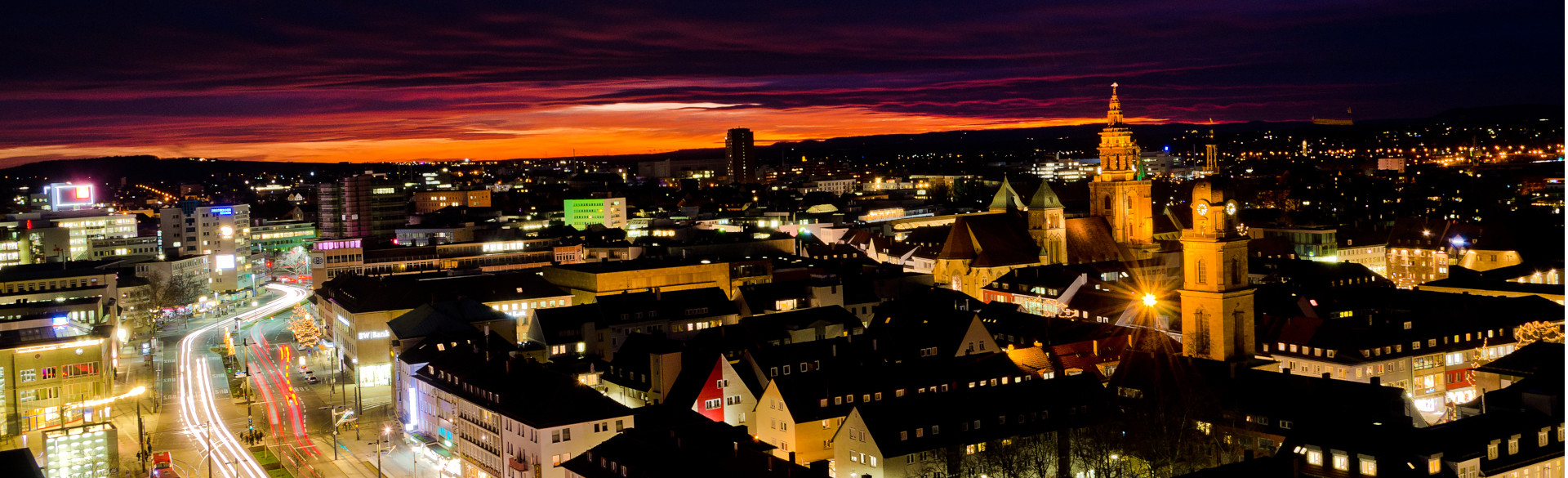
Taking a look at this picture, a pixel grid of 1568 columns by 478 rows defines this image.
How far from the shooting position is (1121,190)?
91.7 metres

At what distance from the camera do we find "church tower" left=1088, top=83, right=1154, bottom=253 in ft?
301

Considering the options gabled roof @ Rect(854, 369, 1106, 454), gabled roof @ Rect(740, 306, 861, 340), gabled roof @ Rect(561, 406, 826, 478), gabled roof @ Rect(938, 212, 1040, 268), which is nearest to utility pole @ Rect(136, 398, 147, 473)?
gabled roof @ Rect(561, 406, 826, 478)

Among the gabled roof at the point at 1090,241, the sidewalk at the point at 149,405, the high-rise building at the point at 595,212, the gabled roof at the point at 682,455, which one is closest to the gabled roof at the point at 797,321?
the gabled roof at the point at 682,455

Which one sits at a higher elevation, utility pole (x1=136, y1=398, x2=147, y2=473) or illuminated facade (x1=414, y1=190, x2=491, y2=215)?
illuminated facade (x1=414, y1=190, x2=491, y2=215)

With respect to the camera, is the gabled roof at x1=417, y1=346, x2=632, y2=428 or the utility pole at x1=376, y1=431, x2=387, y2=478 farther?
the utility pole at x1=376, y1=431, x2=387, y2=478

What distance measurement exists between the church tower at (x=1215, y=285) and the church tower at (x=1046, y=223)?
3862cm

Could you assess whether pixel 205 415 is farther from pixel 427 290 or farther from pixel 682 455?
pixel 682 455

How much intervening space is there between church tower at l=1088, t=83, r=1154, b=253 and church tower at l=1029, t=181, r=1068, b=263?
643 cm

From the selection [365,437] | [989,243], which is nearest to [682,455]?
[365,437]

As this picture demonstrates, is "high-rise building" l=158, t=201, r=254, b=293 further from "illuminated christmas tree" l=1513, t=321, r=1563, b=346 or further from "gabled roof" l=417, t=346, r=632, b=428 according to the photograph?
"illuminated christmas tree" l=1513, t=321, r=1563, b=346

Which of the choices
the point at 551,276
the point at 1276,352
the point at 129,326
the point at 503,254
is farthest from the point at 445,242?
the point at 1276,352

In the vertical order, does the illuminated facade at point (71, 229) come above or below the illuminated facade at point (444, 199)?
below

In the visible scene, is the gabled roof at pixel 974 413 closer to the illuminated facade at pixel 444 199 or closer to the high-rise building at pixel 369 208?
the high-rise building at pixel 369 208

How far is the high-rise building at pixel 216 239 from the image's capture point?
11238 centimetres
